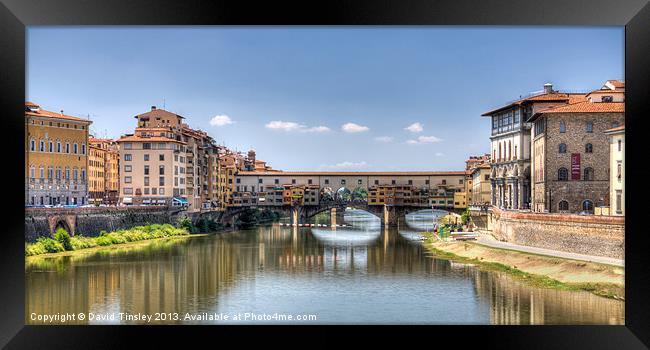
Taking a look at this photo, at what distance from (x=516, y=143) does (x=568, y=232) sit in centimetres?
791

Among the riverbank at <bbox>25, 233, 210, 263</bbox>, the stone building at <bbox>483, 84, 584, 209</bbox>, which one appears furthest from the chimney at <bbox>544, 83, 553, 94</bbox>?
the riverbank at <bbox>25, 233, 210, 263</bbox>

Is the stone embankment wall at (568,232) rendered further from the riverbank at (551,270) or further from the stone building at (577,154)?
the stone building at (577,154)

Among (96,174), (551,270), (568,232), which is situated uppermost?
(96,174)

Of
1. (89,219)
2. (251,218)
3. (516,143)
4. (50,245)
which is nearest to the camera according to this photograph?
(50,245)

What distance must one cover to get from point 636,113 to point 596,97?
40.1ft

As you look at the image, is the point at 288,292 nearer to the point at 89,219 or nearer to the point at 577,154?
the point at 577,154

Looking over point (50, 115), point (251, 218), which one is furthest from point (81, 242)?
point (251, 218)

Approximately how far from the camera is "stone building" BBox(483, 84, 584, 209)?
73.4 feet

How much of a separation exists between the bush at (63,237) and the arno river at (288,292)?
928 millimetres

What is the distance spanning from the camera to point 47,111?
2012 centimetres

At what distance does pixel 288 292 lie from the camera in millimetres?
13445

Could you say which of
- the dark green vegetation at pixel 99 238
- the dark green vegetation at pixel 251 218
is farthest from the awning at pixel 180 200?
the dark green vegetation at pixel 251 218

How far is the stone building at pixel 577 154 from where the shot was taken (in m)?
18.2

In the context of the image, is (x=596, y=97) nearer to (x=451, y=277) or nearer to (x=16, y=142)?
(x=451, y=277)
